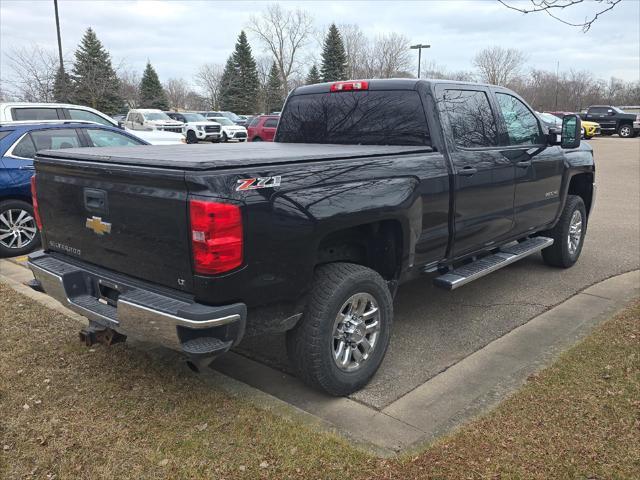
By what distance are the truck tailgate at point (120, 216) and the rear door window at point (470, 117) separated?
8.06 feet

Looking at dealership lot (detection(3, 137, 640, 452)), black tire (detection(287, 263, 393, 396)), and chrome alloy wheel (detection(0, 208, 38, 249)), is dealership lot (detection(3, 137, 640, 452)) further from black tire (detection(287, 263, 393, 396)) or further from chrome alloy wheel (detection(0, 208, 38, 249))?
chrome alloy wheel (detection(0, 208, 38, 249))

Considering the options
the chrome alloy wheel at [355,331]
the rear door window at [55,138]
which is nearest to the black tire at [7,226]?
the rear door window at [55,138]

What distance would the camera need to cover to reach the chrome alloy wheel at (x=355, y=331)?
3.49 metres

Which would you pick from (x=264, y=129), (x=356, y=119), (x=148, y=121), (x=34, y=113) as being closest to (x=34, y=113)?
(x=34, y=113)

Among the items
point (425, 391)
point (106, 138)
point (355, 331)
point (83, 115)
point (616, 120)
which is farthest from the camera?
point (616, 120)

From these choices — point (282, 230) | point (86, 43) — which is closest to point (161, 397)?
point (282, 230)

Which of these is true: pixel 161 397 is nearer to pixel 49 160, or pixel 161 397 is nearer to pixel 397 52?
pixel 49 160

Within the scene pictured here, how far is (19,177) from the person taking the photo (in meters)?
6.90

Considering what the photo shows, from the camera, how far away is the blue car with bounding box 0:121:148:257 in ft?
22.5

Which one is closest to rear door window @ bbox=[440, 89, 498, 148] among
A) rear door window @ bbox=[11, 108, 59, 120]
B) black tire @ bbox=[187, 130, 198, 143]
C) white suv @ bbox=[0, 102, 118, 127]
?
white suv @ bbox=[0, 102, 118, 127]

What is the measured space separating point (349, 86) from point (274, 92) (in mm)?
63227

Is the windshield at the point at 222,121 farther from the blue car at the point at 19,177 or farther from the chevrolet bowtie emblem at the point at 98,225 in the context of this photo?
the chevrolet bowtie emblem at the point at 98,225

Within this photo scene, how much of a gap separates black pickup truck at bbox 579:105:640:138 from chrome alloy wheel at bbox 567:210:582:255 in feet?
105

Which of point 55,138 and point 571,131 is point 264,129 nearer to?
point 55,138
